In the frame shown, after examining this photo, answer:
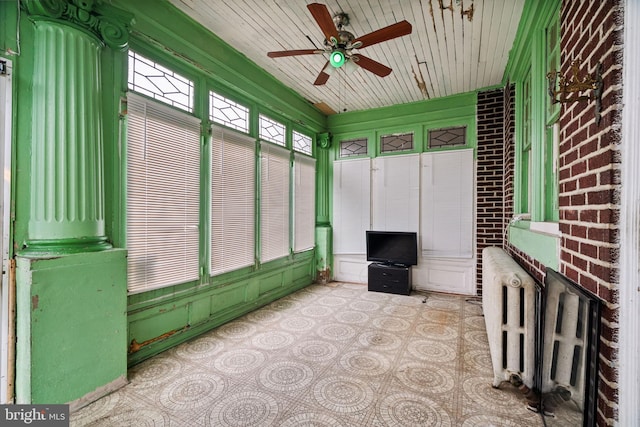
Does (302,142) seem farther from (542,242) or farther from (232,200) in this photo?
(542,242)

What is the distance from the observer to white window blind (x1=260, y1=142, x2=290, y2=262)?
3.93m

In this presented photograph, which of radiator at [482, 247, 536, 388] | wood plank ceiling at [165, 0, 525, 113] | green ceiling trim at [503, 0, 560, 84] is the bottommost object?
radiator at [482, 247, 536, 388]

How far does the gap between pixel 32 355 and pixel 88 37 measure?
209 centimetres

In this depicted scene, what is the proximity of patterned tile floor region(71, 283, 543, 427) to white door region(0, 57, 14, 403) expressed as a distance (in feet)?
1.54

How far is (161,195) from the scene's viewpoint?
8.50 feet

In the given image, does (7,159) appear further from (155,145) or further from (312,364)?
(312,364)

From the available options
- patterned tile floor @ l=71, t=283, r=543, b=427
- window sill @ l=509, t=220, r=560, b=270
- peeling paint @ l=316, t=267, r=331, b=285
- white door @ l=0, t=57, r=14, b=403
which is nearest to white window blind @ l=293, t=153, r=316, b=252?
peeling paint @ l=316, t=267, r=331, b=285

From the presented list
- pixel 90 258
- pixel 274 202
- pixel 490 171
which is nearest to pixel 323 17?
pixel 90 258

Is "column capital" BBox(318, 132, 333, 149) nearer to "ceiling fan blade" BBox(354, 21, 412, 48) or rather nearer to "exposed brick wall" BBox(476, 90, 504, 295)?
"exposed brick wall" BBox(476, 90, 504, 295)

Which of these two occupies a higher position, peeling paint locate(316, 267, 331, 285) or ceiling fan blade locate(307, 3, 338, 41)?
ceiling fan blade locate(307, 3, 338, 41)

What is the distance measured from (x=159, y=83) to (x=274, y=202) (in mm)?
2011

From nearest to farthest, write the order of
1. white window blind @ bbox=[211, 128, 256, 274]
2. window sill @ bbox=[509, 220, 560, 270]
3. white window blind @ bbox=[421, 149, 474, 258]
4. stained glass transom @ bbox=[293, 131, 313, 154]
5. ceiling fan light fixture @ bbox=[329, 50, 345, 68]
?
window sill @ bbox=[509, 220, 560, 270] → ceiling fan light fixture @ bbox=[329, 50, 345, 68] → white window blind @ bbox=[211, 128, 256, 274] → white window blind @ bbox=[421, 149, 474, 258] → stained glass transom @ bbox=[293, 131, 313, 154]

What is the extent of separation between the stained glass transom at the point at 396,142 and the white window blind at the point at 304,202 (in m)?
1.28

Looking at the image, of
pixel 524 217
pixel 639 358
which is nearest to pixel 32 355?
pixel 639 358
